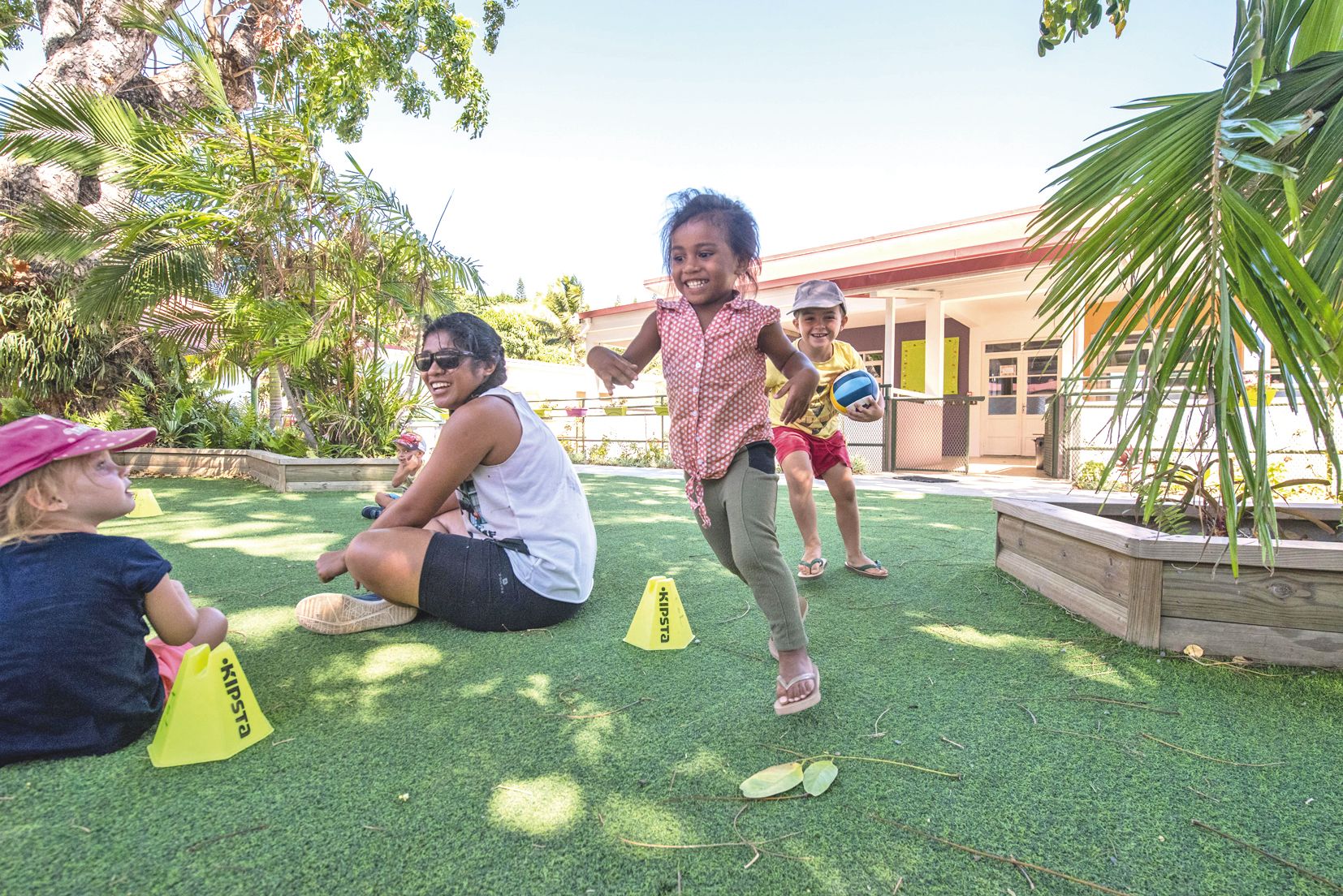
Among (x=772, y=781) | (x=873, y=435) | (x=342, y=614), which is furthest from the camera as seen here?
(x=873, y=435)

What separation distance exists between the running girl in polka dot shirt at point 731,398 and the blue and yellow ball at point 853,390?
0.87 m

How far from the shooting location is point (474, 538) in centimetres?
300

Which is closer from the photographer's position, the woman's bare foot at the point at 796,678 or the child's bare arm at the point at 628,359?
the woman's bare foot at the point at 796,678

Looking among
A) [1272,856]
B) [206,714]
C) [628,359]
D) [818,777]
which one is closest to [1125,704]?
[1272,856]

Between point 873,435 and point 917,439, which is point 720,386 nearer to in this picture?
point 873,435

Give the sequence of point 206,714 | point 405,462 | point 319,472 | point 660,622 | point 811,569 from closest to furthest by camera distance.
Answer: point 206,714, point 660,622, point 811,569, point 405,462, point 319,472

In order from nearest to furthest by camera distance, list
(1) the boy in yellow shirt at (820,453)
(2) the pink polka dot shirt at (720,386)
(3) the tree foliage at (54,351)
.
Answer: (2) the pink polka dot shirt at (720,386) → (1) the boy in yellow shirt at (820,453) → (3) the tree foliage at (54,351)

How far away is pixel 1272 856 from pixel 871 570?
2.49m

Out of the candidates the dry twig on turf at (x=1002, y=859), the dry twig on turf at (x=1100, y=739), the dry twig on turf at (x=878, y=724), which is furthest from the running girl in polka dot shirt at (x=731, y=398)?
the dry twig on turf at (x=1100, y=739)

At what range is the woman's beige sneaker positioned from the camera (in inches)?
114

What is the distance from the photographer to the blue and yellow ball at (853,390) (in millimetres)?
3035

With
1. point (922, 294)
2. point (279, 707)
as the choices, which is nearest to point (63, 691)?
point (279, 707)

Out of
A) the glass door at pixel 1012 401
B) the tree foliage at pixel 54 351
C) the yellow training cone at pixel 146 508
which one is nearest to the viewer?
the yellow training cone at pixel 146 508

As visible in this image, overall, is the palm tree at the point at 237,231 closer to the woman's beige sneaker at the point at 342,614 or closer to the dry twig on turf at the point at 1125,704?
the woman's beige sneaker at the point at 342,614
